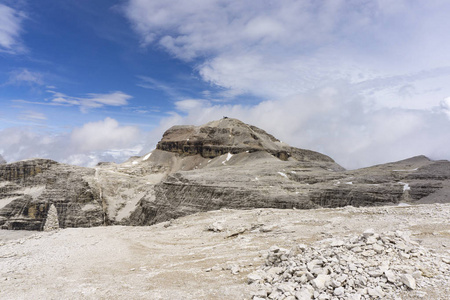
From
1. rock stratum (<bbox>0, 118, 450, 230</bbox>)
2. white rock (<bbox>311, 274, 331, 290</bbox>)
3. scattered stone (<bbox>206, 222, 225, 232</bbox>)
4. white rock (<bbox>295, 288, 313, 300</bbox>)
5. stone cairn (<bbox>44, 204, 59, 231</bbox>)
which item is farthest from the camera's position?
stone cairn (<bbox>44, 204, 59, 231</bbox>)

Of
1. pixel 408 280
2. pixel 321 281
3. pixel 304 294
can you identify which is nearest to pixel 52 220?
pixel 304 294

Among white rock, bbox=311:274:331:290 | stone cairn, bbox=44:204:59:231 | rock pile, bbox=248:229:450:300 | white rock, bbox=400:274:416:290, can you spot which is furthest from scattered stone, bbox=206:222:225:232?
stone cairn, bbox=44:204:59:231

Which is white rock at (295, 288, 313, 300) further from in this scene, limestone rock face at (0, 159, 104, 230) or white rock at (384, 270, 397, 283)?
limestone rock face at (0, 159, 104, 230)

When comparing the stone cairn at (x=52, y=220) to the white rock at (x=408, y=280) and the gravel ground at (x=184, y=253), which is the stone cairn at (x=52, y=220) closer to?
the gravel ground at (x=184, y=253)

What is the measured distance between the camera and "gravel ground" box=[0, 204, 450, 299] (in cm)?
904

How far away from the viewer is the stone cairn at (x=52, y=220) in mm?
51769

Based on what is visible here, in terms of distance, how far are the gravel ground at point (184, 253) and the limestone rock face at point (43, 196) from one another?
39.4m

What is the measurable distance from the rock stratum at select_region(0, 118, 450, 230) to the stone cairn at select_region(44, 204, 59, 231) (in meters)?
0.18

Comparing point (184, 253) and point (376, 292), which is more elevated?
point (376, 292)

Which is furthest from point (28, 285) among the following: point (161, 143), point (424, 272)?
point (161, 143)

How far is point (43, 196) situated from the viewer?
54.1 m

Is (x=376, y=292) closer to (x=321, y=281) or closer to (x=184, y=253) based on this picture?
(x=321, y=281)

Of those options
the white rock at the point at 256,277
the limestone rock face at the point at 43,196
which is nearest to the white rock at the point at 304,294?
the white rock at the point at 256,277

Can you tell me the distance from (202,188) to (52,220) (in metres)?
32.0
